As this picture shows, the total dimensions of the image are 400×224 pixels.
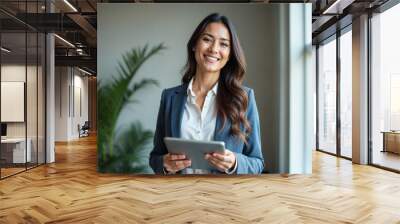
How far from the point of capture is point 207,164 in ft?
16.8

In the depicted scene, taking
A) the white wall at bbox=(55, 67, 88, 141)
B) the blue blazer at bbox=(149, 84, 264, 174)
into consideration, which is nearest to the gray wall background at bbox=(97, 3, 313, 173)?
the blue blazer at bbox=(149, 84, 264, 174)

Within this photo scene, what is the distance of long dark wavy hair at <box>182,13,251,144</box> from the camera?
5461 mm

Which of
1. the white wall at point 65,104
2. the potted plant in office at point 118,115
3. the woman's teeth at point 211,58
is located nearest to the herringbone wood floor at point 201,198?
the potted plant in office at point 118,115

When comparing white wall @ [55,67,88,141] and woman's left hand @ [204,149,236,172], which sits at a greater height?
white wall @ [55,67,88,141]

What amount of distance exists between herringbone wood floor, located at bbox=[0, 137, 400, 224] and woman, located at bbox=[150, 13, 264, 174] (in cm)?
39

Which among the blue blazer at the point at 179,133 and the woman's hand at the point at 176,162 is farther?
the blue blazer at the point at 179,133

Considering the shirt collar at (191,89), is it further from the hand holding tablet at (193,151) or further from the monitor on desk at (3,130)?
the monitor on desk at (3,130)

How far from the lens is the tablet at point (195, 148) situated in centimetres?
463

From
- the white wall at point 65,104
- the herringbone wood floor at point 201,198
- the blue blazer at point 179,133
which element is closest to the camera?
the herringbone wood floor at point 201,198

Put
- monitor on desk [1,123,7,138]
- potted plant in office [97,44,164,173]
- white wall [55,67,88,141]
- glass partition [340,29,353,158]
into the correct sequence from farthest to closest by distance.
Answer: white wall [55,67,88,141] < glass partition [340,29,353,158] < monitor on desk [1,123,7,138] < potted plant in office [97,44,164,173]

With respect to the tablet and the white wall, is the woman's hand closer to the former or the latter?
the tablet

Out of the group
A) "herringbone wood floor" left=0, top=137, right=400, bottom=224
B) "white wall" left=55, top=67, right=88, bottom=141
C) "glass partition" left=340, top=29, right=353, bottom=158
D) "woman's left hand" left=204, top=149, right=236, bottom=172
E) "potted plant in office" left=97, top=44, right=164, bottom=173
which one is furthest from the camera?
"white wall" left=55, top=67, right=88, bottom=141

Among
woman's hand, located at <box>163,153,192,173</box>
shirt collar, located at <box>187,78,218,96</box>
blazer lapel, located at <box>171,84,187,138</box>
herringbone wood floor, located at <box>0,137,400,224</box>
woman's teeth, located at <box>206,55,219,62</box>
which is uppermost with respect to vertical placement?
woman's teeth, located at <box>206,55,219,62</box>

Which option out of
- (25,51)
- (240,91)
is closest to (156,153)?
(240,91)
